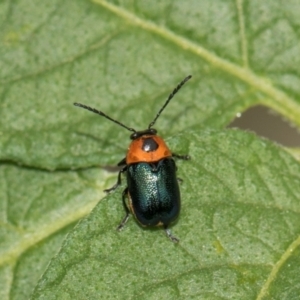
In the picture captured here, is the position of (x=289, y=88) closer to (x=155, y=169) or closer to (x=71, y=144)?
(x=155, y=169)

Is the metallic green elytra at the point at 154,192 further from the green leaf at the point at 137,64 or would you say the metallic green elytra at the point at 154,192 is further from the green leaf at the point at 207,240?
the green leaf at the point at 137,64

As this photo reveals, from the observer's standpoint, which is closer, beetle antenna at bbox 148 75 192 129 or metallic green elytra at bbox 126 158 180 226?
metallic green elytra at bbox 126 158 180 226

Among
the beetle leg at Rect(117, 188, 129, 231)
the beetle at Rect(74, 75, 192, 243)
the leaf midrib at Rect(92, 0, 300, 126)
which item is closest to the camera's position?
the beetle leg at Rect(117, 188, 129, 231)

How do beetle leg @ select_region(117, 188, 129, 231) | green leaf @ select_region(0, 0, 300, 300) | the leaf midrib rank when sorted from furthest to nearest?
the leaf midrib, green leaf @ select_region(0, 0, 300, 300), beetle leg @ select_region(117, 188, 129, 231)

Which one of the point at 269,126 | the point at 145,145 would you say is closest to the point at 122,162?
the point at 145,145

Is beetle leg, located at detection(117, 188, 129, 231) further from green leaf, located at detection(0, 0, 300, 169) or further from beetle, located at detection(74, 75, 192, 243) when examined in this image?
green leaf, located at detection(0, 0, 300, 169)

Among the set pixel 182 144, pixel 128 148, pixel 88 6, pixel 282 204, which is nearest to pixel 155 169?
pixel 128 148

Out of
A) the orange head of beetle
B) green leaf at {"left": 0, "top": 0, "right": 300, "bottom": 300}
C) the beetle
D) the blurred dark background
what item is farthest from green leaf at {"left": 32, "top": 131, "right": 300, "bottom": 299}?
the blurred dark background
